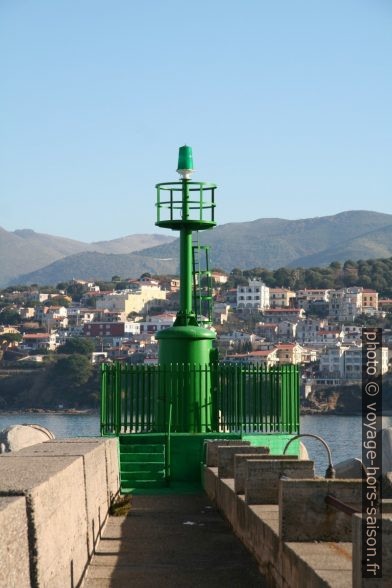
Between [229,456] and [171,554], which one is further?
[229,456]

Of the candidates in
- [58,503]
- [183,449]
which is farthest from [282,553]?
[183,449]

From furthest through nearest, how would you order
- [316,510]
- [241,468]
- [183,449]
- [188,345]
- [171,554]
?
[188,345] < [183,449] < [241,468] < [171,554] < [316,510]

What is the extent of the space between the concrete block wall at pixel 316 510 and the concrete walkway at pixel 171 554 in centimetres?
110

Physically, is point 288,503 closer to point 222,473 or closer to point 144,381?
point 222,473

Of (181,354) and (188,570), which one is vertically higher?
(181,354)

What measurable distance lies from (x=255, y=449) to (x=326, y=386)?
17105 centimetres

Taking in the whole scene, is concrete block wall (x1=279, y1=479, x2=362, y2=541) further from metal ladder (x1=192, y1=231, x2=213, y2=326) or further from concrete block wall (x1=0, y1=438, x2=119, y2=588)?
metal ladder (x1=192, y1=231, x2=213, y2=326)

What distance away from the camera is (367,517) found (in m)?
5.84

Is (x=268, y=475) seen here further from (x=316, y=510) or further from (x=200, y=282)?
(x=200, y=282)

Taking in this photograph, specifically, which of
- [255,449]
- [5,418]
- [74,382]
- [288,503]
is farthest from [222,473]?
[74,382]

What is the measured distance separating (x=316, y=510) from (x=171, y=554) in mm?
2870

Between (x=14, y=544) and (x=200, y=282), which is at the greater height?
(x=200, y=282)

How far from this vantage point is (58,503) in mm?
7590

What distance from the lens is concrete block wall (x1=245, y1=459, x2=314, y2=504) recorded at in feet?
31.3
